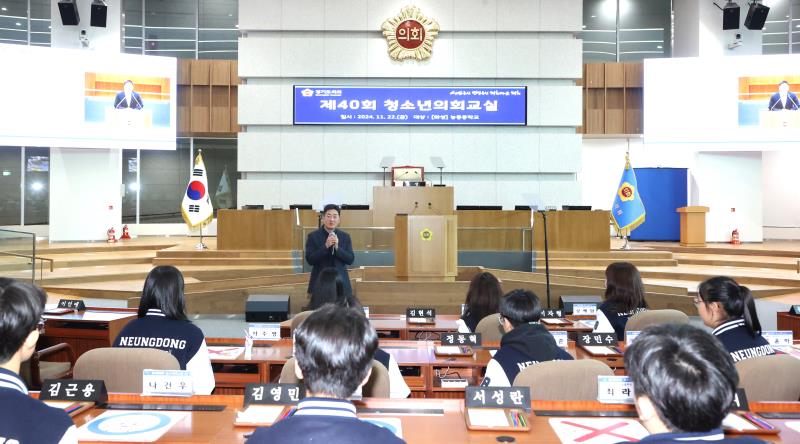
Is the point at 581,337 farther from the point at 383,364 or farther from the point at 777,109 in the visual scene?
the point at 777,109

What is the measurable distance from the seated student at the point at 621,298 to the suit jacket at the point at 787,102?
9.56 m

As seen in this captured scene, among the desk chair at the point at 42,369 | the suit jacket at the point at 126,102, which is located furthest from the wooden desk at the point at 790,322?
the suit jacket at the point at 126,102

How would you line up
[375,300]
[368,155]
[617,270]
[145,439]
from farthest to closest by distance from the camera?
[368,155], [375,300], [617,270], [145,439]

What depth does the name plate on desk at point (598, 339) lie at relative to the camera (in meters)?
3.56

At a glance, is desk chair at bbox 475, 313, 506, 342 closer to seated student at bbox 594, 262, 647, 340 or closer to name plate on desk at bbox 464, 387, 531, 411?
seated student at bbox 594, 262, 647, 340

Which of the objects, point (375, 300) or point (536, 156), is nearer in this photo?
point (375, 300)

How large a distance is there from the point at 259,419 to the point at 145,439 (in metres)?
0.33

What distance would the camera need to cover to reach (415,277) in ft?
24.1

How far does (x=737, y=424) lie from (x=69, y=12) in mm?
12243

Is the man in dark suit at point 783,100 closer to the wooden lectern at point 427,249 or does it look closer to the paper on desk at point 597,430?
the wooden lectern at point 427,249

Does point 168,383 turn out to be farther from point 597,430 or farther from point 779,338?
point 779,338

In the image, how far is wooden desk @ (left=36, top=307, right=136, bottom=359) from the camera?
4.28 metres

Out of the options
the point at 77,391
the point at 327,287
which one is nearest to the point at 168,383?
the point at 77,391

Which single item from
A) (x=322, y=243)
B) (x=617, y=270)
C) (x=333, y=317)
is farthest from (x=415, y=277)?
(x=333, y=317)
